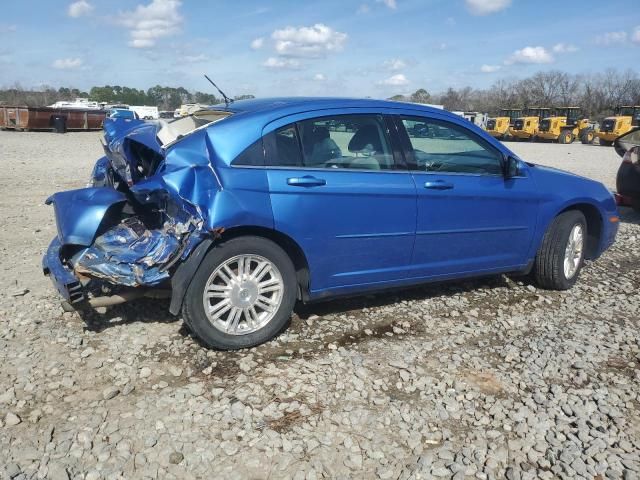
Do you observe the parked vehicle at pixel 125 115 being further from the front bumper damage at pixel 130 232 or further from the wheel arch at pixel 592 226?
the wheel arch at pixel 592 226

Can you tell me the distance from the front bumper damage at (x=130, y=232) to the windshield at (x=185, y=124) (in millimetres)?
275

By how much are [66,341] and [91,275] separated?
562 millimetres

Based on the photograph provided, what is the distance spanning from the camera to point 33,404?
3.14 meters

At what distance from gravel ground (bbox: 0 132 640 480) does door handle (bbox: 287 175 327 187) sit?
113cm

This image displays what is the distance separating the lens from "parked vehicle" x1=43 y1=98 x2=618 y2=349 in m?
3.64

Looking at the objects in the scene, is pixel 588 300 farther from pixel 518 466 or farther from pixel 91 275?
pixel 91 275

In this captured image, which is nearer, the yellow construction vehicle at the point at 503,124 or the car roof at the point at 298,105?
the car roof at the point at 298,105

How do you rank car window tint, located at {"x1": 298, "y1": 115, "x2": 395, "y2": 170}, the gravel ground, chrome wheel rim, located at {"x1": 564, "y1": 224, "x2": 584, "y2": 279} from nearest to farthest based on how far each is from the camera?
1. the gravel ground
2. car window tint, located at {"x1": 298, "y1": 115, "x2": 395, "y2": 170}
3. chrome wheel rim, located at {"x1": 564, "y1": 224, "x2": 584, "y2": 279}

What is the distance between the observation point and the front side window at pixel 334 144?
3.86 metres

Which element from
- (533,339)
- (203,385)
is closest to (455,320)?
(533,339)

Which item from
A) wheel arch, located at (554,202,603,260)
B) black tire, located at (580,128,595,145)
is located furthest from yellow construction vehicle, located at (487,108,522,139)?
wheel arch, located at (554,202,603,260)

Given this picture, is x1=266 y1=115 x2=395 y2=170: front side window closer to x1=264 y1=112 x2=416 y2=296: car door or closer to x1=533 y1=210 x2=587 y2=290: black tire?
x1=264 y1=112 x2=416 y2=296: car door

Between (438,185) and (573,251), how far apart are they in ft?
6.22

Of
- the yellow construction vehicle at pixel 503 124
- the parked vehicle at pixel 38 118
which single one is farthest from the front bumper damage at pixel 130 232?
the yellow construction vehicle at pixel 503 124
